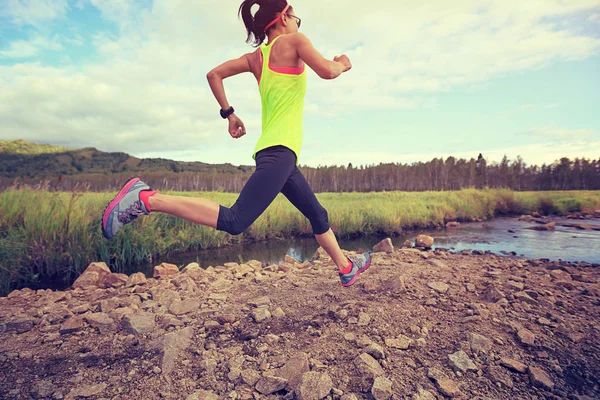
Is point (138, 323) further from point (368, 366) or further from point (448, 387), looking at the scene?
point (448, 387)

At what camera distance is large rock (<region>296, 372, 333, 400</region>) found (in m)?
1.85

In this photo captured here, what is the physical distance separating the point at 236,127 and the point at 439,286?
8.29 feet

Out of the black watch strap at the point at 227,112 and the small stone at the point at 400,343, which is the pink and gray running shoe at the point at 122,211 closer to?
the black watch strap at the point at 227,112

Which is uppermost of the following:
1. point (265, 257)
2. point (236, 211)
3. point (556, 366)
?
point (236, 211)

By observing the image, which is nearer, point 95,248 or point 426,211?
point 95,248

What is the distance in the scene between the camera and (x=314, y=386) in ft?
6.21

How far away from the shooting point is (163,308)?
321 centimetres

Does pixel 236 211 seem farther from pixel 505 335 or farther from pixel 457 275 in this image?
pixel 457 275

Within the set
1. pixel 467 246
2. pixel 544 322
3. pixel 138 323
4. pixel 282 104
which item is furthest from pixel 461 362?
pixel 467 246

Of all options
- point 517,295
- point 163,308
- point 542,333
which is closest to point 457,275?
point 517,295

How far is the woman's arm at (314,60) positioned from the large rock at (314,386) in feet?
6.37

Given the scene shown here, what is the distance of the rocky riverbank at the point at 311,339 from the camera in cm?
199

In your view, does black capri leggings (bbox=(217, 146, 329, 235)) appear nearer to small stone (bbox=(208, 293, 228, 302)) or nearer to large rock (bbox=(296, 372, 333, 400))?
large rock (bbox=(296, 372, 333, 400))

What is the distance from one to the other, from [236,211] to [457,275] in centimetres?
294
